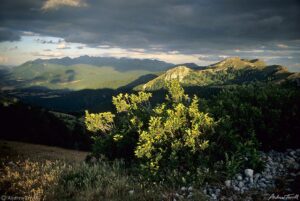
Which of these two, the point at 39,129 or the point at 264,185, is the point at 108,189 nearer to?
the point at 264,185

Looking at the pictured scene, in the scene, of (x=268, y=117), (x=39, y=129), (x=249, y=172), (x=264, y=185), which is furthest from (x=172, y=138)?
(x=39, y=129)

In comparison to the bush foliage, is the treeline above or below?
below

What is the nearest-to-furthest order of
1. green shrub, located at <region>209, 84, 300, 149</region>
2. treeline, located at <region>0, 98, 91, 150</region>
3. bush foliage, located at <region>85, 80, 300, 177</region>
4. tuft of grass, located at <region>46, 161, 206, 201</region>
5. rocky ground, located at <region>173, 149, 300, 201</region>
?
rocky ground, located at <region>173, 149, 300, 201</region> < tuft of grass, located at <region>46, 161, 206, 201</region> < bush foliage, located at <region>85, 80, 300, 177</region> < green shrub, located at <region>209, 84, 300, 149</region> < treeline, located at <region>0, 98, 91, 150</region>

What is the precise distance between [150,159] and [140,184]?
124cm

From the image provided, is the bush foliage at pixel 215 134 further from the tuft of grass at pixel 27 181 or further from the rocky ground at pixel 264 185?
the tuft of grass at pixel 27 181

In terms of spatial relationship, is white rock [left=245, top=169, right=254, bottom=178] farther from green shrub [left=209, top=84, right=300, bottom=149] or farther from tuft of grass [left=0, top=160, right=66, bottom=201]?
tuft of grass [left=0, top=160, right=66, bottom=201]

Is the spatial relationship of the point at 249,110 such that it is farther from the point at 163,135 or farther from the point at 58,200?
the point at 58,200

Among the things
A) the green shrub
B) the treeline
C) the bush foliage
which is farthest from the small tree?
the treeline

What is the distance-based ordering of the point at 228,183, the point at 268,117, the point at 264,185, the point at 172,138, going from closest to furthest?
the point at 264,185, the point at 228,183, the point at 172,138, the point at 268,117

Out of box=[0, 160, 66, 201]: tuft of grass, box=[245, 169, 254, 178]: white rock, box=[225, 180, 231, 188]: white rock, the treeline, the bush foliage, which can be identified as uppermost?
the bush foliage

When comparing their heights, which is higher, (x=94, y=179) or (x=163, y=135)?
(x=163, y=135)

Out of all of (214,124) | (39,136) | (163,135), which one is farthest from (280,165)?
(39,136)

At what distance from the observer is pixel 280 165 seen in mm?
9469

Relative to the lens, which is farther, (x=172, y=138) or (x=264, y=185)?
(x=172, y=138)
